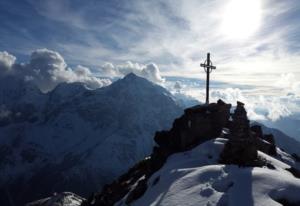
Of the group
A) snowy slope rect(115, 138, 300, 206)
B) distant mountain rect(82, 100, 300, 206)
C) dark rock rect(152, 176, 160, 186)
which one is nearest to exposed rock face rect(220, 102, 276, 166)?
distant mountain rect(82, 100, 300, 206)

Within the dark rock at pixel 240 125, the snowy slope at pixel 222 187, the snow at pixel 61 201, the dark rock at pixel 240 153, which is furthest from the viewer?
the snow at pixel 61 201

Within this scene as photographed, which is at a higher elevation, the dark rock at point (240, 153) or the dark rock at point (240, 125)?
the dark rock at point (240, 125)

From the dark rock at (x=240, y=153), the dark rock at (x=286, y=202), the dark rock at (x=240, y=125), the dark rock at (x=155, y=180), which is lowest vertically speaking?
the dark rock at (x=155, y=180)

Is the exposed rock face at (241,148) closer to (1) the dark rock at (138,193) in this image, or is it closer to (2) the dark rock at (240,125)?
(2) the dark rock at (240,125)

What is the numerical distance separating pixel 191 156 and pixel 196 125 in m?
9.48

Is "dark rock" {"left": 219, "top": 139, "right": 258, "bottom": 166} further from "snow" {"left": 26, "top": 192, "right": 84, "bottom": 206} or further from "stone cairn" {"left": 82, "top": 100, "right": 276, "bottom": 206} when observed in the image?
"snow" {"left": 26, "top": 192, "right": 84, "bottom": 206}

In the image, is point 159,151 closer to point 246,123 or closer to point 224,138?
point 224,138

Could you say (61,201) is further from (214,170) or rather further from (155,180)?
(214,170)

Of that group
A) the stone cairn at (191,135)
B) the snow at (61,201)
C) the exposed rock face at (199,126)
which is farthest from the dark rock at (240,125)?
the snow at (61,201)

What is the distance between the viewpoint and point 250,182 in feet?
101

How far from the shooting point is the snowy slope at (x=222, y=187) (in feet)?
92.7

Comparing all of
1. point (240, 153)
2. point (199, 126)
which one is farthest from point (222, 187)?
point (199, 126)

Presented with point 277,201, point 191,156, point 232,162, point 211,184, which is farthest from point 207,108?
point 277,201

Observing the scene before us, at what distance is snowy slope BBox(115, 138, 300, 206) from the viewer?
28266 mm
